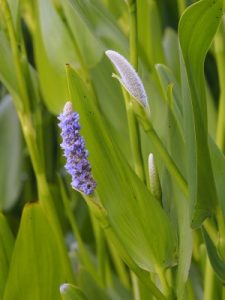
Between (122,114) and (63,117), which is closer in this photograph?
(63,117)

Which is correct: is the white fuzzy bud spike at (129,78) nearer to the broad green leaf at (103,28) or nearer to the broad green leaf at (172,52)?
the broad green leaf at (103,28)

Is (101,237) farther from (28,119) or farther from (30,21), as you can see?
(30,21)

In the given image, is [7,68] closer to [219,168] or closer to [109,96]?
[109,96]

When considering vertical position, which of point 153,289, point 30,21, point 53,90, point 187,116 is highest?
point 30,21

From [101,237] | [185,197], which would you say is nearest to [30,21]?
[101,237]

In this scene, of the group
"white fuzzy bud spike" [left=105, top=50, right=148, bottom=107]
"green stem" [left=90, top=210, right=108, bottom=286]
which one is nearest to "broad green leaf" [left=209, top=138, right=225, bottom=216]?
"white fuzzy bud spike" [left=105, top=50, right=148, bottom=107]

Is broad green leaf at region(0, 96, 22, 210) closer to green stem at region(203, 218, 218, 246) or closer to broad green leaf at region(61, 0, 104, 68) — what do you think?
broad green leaf at region(61, 0, 104, 68)

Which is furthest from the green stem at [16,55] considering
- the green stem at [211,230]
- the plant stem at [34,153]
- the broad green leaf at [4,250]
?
the green stem at [211,230]
